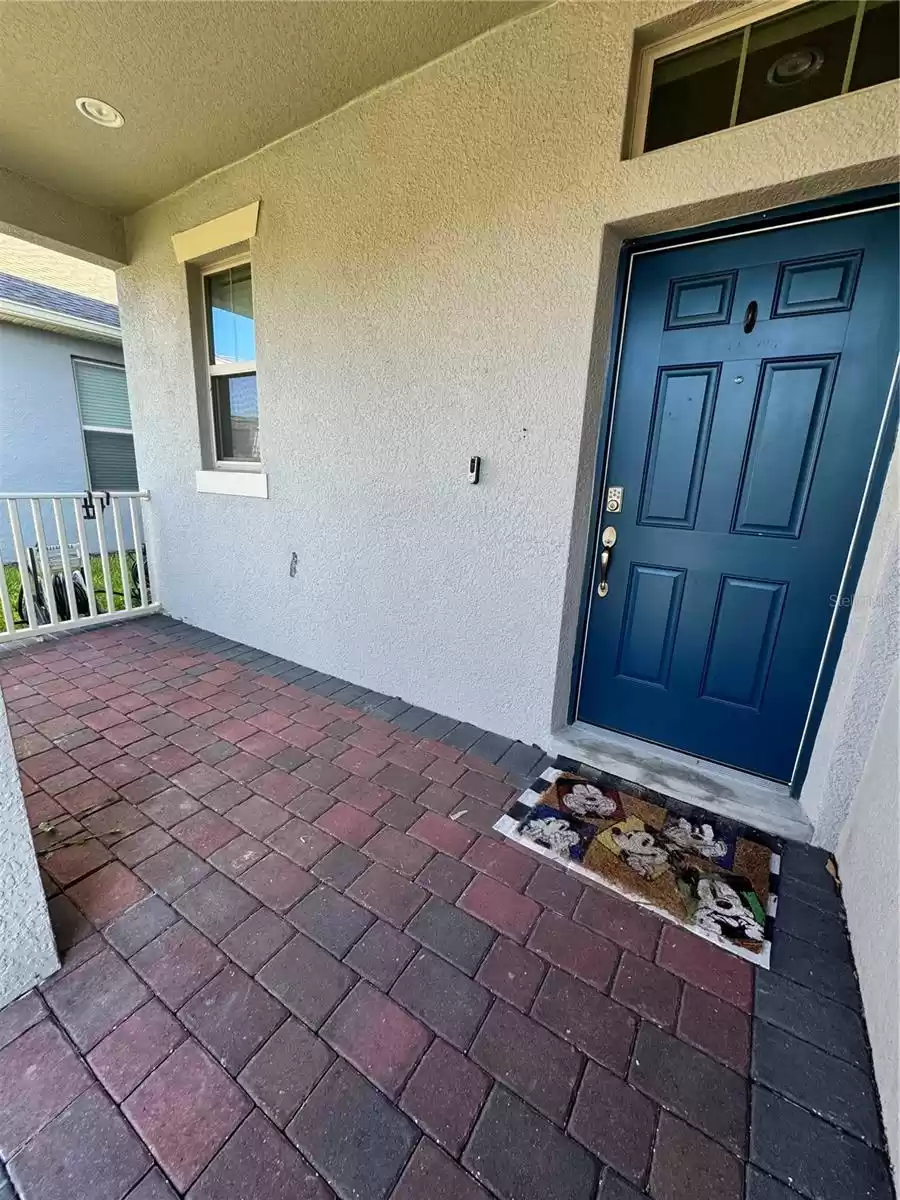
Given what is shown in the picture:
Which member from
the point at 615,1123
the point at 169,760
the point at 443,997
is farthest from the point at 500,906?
the point at 169,760

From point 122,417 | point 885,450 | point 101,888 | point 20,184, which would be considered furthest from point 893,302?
point 122,417

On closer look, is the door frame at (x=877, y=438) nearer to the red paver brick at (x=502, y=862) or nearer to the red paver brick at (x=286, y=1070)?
the red paver brick at (x=502, y=862)

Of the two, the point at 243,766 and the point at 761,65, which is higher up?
the point at 761,65

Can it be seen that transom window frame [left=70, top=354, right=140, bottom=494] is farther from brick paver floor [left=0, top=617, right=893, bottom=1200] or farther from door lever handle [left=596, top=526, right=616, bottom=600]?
door lever handle [left=596, top=526, right=616, bottom=600]

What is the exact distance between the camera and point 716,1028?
1189mm

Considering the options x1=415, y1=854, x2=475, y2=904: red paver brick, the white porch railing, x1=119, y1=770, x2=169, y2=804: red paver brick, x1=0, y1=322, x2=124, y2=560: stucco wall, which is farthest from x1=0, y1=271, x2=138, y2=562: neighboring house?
x1=415, y1=854, x2=475, y2=904: red paver brick

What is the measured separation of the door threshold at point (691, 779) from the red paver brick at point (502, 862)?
0.65 m

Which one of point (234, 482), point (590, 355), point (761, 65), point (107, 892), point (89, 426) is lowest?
point (107, 892)

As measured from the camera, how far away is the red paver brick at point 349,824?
1755 mm

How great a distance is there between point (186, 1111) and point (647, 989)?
109cm

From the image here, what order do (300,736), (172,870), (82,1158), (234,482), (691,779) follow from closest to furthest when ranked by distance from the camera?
(82,1158), (172,870), (691,779), (300,736), (234,482)

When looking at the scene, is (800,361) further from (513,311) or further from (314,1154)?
(314,1154)

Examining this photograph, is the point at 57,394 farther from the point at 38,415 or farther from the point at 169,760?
the point at 169,760

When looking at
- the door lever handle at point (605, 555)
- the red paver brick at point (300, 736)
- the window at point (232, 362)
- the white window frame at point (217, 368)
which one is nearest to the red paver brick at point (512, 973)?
the red paver brick at point (300, 736)
